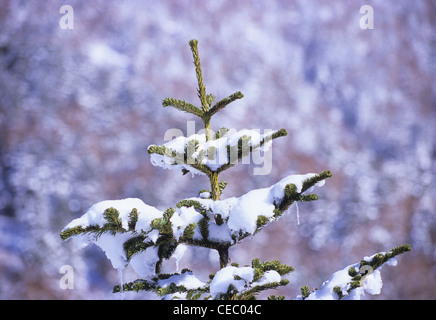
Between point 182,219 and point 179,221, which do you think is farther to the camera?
point 182,219

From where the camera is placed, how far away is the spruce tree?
10.4 feet

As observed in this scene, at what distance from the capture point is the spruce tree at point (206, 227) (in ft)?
10.4

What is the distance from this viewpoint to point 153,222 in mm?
3070

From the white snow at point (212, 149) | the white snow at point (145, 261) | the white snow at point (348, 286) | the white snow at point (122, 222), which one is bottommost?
the white snow at point (348, 286)

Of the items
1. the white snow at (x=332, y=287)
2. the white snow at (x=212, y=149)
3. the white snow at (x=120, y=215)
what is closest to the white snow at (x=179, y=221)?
the white snow at (x=120, y=215)

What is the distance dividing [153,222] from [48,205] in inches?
688

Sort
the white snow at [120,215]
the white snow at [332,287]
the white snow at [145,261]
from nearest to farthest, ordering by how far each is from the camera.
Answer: the white snow at [120,215] < the white snow at [332,287] < the white snow at [145,261]

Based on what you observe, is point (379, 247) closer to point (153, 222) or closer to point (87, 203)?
point (87, 203)

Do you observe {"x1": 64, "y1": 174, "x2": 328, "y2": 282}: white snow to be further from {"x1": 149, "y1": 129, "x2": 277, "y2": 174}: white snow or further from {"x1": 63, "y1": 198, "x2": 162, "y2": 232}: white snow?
{"x1": 149, "y1": 129, "x2": 277, "y2": 174}: white snow

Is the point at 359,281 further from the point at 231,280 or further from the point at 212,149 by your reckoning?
the point at 212,149

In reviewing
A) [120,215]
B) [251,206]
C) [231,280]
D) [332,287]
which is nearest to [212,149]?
[251,206]

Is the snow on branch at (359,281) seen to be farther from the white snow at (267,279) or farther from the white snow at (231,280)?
the white snow at (231,280)

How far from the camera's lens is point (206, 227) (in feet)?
11.7

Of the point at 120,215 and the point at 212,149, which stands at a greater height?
the point at 212,149
